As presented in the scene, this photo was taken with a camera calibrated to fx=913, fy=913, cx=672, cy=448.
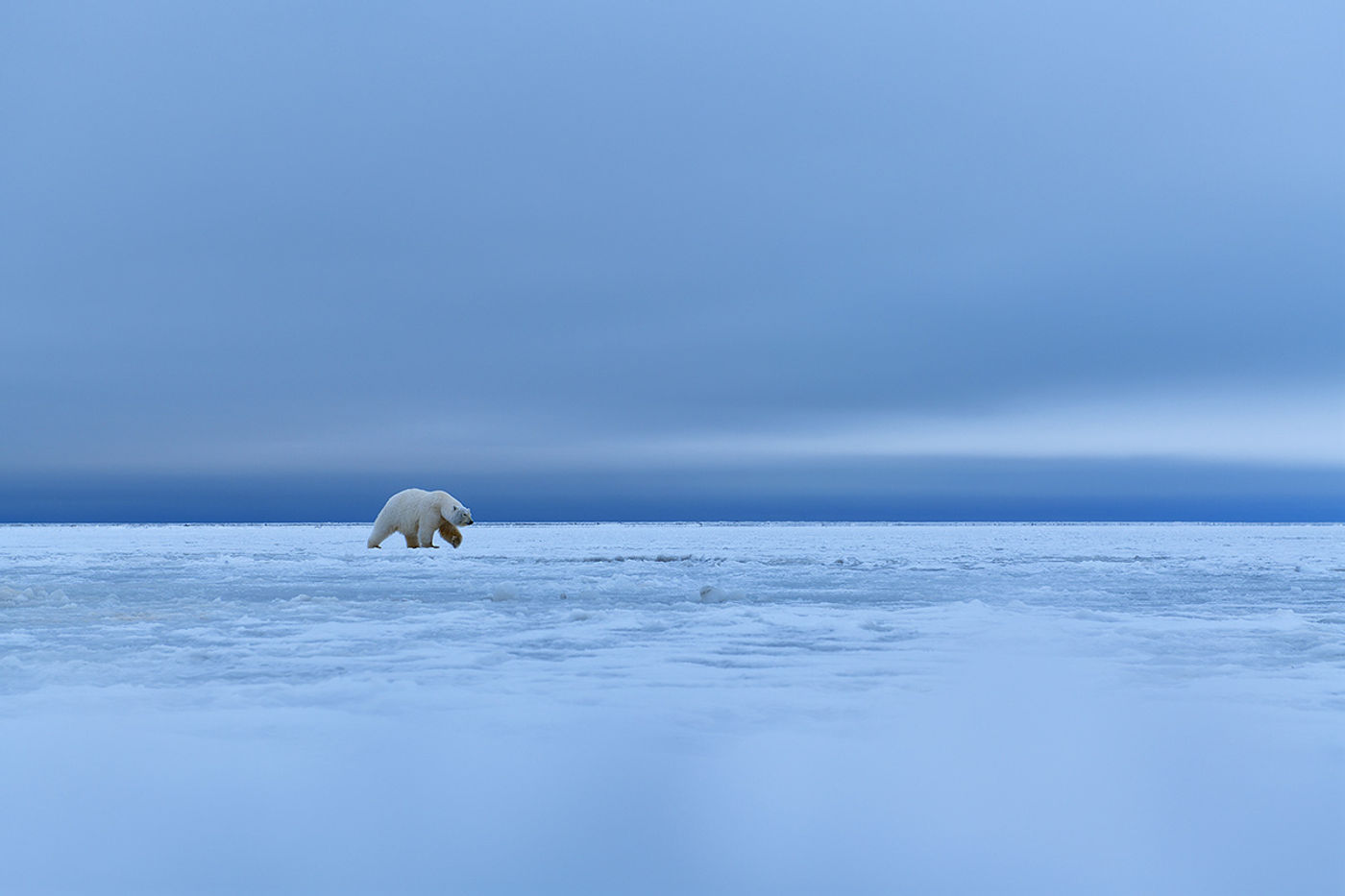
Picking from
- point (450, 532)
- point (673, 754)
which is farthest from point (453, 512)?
point (673, 754)

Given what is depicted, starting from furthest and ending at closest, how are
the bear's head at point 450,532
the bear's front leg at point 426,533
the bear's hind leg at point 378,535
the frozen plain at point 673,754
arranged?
the bear's head at point 450,532 → the bear's hind leg at point 378,535 → the bear's front leg at point 426,533 → the frozen plain at point 673,754

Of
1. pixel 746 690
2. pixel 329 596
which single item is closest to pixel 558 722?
pixel 746 690

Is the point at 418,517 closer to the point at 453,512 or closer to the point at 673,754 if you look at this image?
the point at 453,512

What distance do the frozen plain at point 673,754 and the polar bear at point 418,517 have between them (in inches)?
437

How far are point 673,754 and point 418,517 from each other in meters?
15.3

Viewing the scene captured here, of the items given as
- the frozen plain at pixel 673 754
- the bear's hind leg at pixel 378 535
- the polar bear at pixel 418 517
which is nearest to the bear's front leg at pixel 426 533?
the polar bear at pixel 418 517

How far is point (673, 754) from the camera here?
2.93 m

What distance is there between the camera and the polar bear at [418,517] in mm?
17438

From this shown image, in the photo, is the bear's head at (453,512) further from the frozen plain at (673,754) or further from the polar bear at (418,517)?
the frozen plain at (673,754)

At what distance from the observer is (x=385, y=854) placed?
2.15m

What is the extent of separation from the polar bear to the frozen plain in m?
11.1

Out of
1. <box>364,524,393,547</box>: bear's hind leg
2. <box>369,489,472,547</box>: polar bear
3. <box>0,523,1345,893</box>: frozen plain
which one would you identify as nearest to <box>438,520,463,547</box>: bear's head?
<box>369,489,472,547</box>: polar bear

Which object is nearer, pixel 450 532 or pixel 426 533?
pixel 426 533

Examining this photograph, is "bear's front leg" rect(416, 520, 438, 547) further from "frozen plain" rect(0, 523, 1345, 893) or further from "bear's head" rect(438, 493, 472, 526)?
"frozen plain" rect(0, 523, 1345, 893)
